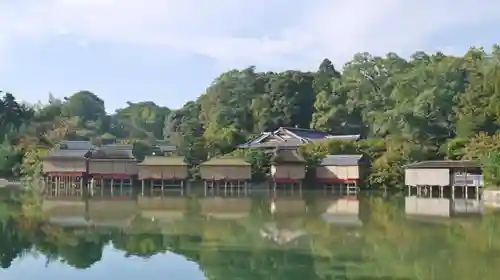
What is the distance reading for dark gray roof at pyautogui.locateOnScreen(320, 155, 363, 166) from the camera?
40000 mm

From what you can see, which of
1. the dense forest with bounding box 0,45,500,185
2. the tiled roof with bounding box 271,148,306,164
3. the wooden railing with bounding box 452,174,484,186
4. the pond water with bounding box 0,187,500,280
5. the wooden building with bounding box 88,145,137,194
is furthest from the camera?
the wooden building with bounding box 88,145,137,194

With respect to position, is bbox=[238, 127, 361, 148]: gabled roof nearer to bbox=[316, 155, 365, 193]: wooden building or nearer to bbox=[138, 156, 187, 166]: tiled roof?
bbox=[316, 155, 365, 193]: wooden building

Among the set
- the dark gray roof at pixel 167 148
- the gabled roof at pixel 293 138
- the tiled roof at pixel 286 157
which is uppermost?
the gabled roof at pixel 293 138

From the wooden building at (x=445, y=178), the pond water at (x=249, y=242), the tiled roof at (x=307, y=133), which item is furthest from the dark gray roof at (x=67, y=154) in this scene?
the wooden building at (x=445, y=178)

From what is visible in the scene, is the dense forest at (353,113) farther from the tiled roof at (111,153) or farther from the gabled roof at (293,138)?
the tiled roof at (111,153)

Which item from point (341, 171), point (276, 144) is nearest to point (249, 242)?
point (341, 171)

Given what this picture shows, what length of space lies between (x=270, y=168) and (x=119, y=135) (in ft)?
120

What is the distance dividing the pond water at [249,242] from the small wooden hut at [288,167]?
1288 cm

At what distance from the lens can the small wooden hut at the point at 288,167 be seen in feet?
134

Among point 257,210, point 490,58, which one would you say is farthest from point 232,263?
point 490,58

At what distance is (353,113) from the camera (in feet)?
171

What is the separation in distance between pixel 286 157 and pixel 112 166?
11815 millimetres

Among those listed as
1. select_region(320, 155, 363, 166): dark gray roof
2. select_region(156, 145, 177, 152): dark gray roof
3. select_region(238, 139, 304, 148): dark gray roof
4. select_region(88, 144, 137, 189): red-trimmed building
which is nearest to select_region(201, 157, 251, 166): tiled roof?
select_region(320, 155, 363, 166): dark gray roof

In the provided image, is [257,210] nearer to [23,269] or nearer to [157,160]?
[23,269]
